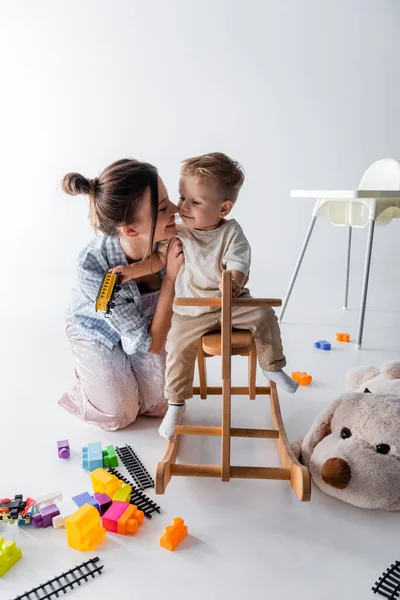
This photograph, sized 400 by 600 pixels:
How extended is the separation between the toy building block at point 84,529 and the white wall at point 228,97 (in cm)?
203

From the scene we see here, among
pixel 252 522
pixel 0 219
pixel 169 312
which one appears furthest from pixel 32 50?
pixel 252 522

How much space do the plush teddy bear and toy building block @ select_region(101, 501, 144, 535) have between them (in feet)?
1.31

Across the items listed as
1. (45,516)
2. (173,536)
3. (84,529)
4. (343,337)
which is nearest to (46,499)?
(45,516)

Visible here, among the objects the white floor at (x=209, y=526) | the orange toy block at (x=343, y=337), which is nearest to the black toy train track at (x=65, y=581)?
the white floor at (x=209, y=526)

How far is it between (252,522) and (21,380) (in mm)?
1004

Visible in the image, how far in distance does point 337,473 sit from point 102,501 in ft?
1.62

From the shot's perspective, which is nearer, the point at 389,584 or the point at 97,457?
the point at 389,584

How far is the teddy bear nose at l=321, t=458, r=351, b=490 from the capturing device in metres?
1.13

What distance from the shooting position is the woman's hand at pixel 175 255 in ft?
4.51

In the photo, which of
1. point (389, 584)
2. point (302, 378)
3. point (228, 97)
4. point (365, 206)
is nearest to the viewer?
point (389, 584)

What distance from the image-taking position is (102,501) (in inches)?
45.1

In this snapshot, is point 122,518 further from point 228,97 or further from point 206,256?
point 228,97

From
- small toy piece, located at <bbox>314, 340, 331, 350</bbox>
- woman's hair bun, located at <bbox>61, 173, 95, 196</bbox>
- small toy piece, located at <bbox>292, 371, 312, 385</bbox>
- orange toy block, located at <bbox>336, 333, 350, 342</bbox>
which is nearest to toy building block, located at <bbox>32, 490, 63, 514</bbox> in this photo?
woman's hair bun, located at <bbox>61, 173, 95, 196</bbox>

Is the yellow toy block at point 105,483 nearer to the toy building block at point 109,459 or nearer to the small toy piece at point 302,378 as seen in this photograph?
the toy building block at point 109,459
